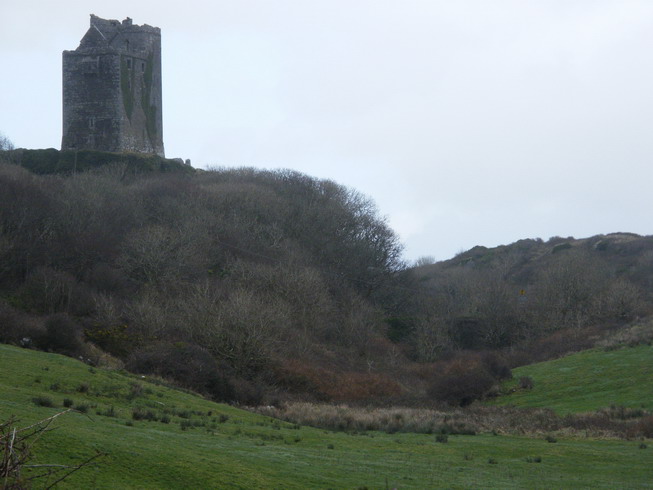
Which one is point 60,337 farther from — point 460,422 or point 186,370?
point 460,422

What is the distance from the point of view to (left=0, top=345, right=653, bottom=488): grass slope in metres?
15.1

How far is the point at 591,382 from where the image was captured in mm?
42875

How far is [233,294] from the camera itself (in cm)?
5225

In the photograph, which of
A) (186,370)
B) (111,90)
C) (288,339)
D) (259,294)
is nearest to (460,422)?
(186,370)

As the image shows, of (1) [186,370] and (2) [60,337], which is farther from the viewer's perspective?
(1) [186,370]

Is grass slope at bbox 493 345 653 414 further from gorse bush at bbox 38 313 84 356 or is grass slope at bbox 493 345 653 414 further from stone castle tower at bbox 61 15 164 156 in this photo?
stone castle tower at bbox 61 15 164 156

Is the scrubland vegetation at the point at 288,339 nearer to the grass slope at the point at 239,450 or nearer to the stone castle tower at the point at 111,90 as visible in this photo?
the grass slope at the point at 239,450

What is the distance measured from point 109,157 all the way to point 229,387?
3586 cm

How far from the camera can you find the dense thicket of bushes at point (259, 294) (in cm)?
4653

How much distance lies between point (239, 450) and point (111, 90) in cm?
5538

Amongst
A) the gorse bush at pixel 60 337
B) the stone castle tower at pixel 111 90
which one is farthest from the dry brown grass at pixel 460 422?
the stone castle tower at pixel 111 90

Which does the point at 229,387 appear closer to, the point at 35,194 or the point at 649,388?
the point at 649,388

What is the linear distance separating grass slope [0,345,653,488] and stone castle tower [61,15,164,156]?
40341mm

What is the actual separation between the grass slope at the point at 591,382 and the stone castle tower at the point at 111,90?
38290mm
